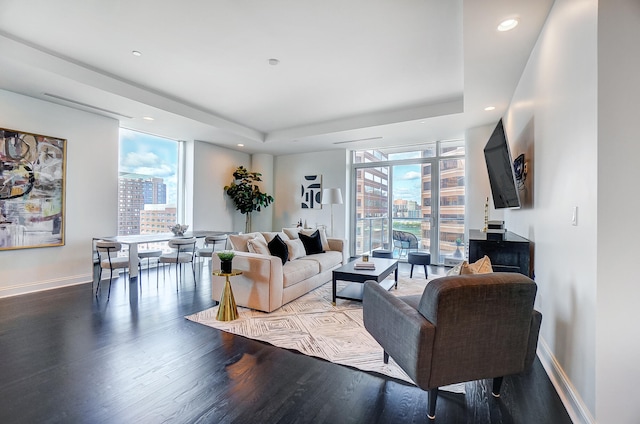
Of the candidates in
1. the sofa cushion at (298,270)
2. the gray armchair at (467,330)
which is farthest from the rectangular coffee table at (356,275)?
the gray armchair at (467,330)

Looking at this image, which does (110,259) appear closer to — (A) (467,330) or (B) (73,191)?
(B) (73,191)

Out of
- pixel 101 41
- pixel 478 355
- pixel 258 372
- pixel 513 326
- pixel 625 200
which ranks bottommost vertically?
pixel 258 372

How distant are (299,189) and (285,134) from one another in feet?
5.77

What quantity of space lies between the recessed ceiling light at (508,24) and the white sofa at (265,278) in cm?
298

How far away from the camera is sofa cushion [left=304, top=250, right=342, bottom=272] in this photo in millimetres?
4359

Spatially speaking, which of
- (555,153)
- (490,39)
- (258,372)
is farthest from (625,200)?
(258,372)

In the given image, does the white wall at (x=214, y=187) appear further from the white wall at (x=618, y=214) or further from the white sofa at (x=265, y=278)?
the white wall at (x=618, y=214)

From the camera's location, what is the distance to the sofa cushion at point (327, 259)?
4.36 m

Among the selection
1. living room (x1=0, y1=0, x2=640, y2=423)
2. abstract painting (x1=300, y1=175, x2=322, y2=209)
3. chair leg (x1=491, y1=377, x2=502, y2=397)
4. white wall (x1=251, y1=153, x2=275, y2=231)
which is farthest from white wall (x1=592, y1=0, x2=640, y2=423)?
white wall (x1=251, y1=153, x2=275, y2=231)

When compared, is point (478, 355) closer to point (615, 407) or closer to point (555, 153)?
point (615, 407)

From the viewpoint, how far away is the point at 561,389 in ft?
6.28

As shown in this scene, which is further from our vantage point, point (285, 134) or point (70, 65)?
point (285, 134)

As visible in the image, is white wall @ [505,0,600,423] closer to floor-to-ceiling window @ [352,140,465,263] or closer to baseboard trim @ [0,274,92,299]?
floor-to-ceiling window @ [352,140,465,263]

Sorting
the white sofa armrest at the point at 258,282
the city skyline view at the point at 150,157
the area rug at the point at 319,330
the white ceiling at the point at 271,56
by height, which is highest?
the white ceiling at the point at 271,56
